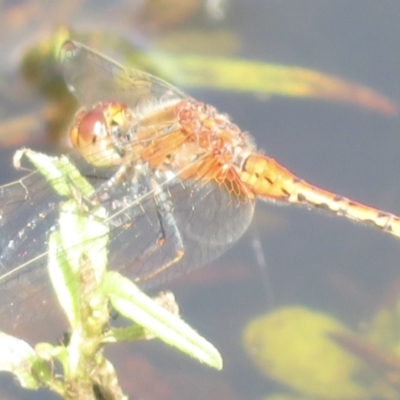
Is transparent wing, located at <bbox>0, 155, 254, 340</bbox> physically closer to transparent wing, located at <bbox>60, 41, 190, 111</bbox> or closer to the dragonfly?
the dragonfly

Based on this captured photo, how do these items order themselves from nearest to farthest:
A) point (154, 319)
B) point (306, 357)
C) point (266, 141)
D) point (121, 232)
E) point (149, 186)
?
1. point (154, 319)
2. point (121, 232)
3. point (149, 186)
4. point (306, 357)
5. point (266, 141)

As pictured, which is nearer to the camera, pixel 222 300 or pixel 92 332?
pixel 92 332

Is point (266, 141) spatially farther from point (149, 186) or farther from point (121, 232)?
point (121, 232)

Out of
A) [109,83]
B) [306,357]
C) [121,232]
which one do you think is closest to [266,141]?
[109,83]

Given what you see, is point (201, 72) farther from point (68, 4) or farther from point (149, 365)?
point (149, 365)

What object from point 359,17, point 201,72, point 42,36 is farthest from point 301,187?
point 42,36

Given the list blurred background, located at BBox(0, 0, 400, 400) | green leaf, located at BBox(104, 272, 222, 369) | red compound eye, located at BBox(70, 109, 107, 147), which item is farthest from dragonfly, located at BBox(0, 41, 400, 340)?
green leaf, located at BBox(104, 272, 222, 369)

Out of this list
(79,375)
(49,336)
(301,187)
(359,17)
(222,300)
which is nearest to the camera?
(79,375)
